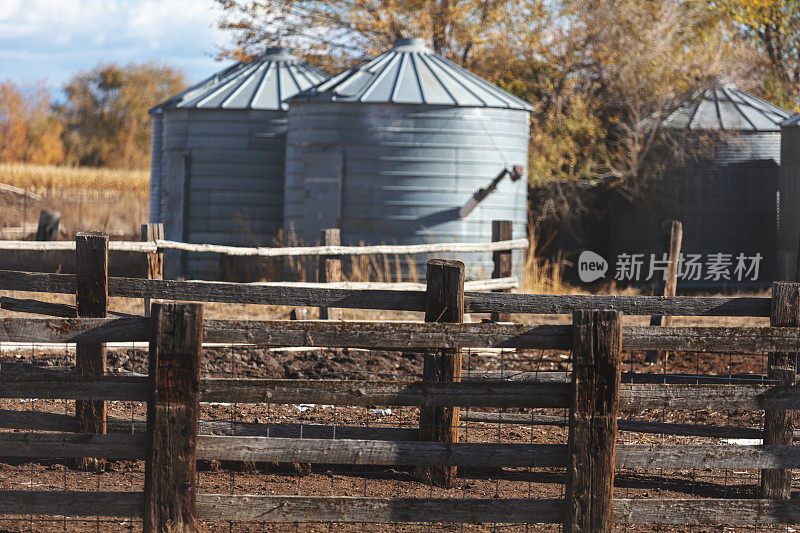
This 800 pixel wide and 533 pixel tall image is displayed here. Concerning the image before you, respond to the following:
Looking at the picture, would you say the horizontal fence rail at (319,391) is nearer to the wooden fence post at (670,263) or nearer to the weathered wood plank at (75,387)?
the weathered wood plank at (75,387)

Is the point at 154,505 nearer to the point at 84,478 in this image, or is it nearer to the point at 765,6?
the point at 84,478

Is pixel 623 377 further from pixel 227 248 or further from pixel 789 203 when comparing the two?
pixel 789 203

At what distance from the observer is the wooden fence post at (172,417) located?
13.3 ft

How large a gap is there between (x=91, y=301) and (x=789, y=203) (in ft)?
48.3

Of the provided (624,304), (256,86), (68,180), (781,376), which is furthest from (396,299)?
(68,180)

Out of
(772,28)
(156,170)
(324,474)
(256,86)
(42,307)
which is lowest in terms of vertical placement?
(324,474)

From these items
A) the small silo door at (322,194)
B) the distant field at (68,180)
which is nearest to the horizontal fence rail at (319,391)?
the small silo door at (322,194)

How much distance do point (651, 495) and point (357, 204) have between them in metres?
9.79

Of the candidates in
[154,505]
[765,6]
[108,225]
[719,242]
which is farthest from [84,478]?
[765,6]

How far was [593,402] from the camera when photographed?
4156 millimetres

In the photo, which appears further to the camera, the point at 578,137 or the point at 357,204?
the point at 578,137

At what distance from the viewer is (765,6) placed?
27.4 m

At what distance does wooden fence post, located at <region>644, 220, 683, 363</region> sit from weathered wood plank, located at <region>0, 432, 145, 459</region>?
7.49m

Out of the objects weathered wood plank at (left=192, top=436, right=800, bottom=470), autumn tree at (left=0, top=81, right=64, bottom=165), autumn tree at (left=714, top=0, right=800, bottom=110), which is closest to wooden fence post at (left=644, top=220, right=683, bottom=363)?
weathered wood plank at (left=192, top=436, right=800, bottom=470)
